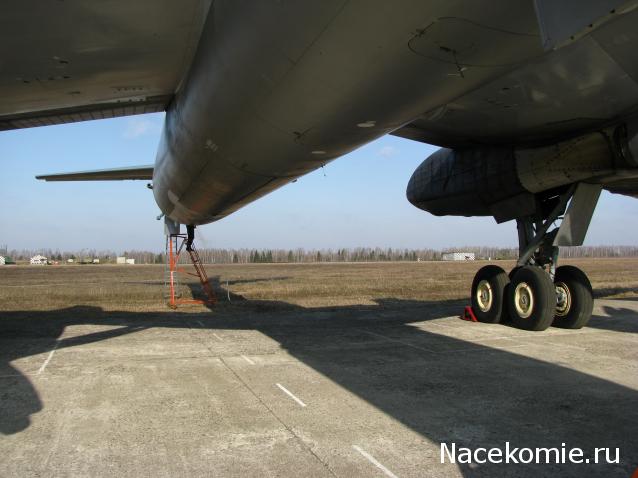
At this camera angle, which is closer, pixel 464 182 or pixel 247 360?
pixel 247 360

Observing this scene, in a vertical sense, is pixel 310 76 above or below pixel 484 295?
above

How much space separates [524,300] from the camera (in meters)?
9.39

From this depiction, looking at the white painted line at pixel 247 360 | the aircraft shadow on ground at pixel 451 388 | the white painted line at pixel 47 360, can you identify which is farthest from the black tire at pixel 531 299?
the white painted line at pixel 47 360

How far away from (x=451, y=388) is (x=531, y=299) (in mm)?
4482

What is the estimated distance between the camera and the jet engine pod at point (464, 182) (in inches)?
358

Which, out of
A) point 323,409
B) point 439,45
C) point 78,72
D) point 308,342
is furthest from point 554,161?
point 78,72

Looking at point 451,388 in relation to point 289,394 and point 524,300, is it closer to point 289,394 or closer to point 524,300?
point 289,394

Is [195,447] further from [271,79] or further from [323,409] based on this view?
[271,79]

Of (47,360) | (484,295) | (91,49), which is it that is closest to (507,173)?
(484,295)

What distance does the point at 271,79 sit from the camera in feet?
9.66

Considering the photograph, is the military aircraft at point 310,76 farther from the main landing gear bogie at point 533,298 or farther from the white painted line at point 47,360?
the white painted line at point 47,360

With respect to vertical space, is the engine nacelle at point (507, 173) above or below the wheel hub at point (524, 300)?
above

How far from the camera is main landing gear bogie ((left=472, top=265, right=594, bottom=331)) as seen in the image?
29.1 ft

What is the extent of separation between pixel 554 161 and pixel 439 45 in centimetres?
681
